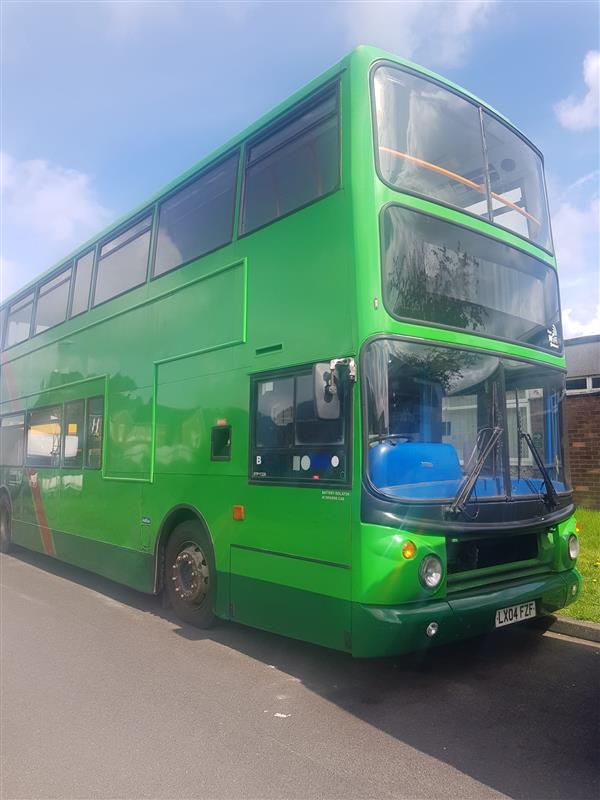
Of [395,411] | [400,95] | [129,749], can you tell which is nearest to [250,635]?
[129,749]

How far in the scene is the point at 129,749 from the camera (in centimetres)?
381

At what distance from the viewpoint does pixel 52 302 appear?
34.7ft

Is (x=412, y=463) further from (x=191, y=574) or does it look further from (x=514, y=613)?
(x=191, y=574)

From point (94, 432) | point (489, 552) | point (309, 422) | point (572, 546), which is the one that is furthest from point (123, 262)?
point (572, 546)

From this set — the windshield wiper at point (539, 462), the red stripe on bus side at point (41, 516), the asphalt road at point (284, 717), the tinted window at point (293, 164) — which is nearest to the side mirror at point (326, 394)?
the tinted window at point (293, 164)

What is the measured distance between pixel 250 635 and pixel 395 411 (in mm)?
3089

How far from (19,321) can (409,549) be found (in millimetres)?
10217

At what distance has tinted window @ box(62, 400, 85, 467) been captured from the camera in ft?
29.5

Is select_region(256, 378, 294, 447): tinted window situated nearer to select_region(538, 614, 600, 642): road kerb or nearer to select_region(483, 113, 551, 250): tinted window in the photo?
select_region(483, 113, 551, 250): tinted window

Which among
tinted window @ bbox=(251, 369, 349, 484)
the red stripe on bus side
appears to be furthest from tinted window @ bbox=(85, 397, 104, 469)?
tinted window @ bbox=(251, 369, 349, 484)

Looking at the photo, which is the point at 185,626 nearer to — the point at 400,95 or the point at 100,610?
the point at 100,610

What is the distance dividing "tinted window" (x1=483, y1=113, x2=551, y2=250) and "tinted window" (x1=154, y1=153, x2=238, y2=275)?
249cm

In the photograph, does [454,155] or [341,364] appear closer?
[341,364]

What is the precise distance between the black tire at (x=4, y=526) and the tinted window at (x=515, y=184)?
10.2m
